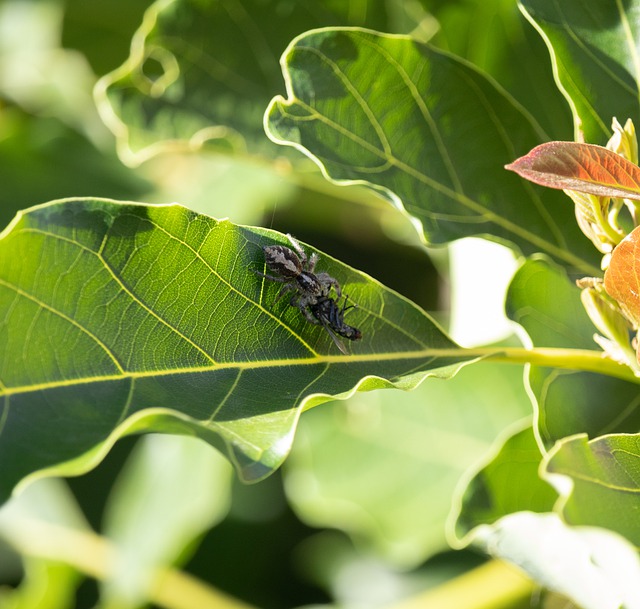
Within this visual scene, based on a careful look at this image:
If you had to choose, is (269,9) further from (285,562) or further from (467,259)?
(285,562)

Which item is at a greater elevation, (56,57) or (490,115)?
(56,57)

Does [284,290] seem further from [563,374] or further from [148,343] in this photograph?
[563,374]

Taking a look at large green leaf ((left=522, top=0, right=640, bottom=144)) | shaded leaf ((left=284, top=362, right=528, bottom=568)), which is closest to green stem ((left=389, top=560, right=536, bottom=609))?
shaded leaf ((left=284, top=362, right=528, bottom=568))

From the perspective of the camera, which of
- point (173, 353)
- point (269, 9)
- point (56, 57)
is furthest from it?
point (56, 57)

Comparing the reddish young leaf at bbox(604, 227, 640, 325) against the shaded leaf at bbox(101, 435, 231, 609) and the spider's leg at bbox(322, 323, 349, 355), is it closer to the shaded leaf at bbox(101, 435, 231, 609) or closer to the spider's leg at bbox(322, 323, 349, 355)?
the spider's leg at bbox(322, 323, 349, 355)

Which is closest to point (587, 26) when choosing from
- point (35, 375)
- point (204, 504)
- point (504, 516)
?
point (504, 516)

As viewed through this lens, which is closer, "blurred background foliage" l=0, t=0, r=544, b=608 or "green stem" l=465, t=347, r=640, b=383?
"green stem" l=465, t=347, r=640, b=383

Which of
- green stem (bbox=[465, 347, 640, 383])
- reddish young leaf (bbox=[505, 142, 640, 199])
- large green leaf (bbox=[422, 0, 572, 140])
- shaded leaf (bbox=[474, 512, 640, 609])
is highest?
large green leaf (bbox=[422, 0, 572, 140])
